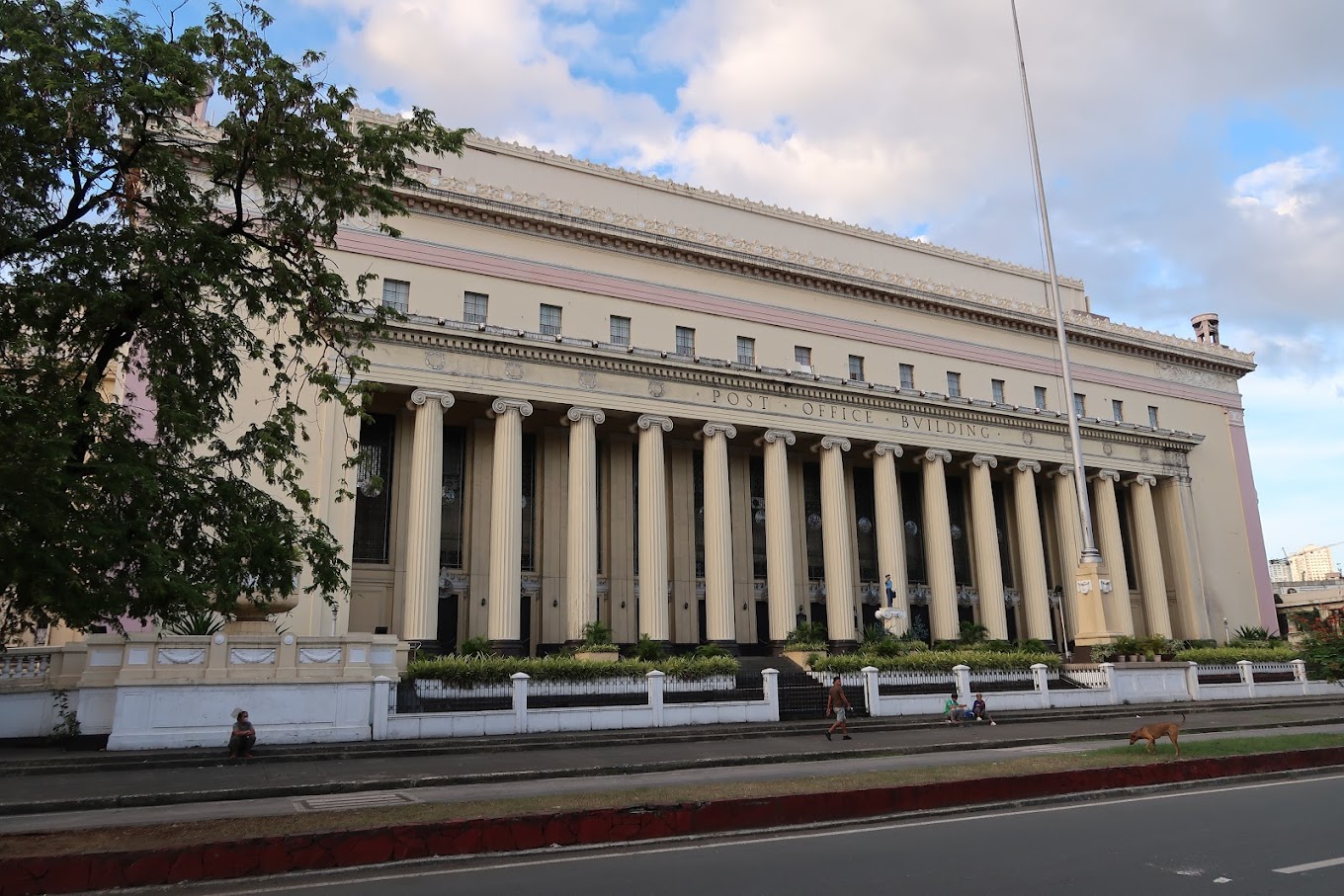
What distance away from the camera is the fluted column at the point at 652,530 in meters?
33.8

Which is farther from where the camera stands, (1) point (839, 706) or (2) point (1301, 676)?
(2) point (1301, 676)

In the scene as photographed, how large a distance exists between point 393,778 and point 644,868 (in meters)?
7.93

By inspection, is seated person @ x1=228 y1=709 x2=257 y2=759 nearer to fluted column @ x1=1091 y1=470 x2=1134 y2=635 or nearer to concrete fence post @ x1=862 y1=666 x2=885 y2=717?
concrete fence post @ x1=862 y1=666 x2=885 y2=717

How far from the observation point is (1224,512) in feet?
170

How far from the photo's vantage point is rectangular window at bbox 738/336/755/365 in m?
41.1

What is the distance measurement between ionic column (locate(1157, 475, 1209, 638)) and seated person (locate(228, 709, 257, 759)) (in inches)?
1741

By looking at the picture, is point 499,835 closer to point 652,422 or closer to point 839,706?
point 839,706

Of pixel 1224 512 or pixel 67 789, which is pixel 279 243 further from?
pixel 1224 512

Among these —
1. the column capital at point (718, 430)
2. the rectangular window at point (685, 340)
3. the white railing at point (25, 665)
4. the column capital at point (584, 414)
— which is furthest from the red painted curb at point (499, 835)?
the rectangular window at point (685, 340)

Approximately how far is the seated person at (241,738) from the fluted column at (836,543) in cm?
2365

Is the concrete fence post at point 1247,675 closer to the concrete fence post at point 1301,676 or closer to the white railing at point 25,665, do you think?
the concrete fence post at point 1301,676

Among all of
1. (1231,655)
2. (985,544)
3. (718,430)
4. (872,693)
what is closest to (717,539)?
(718,430)

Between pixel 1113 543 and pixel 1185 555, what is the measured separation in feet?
18.4

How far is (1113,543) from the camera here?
150 feet
